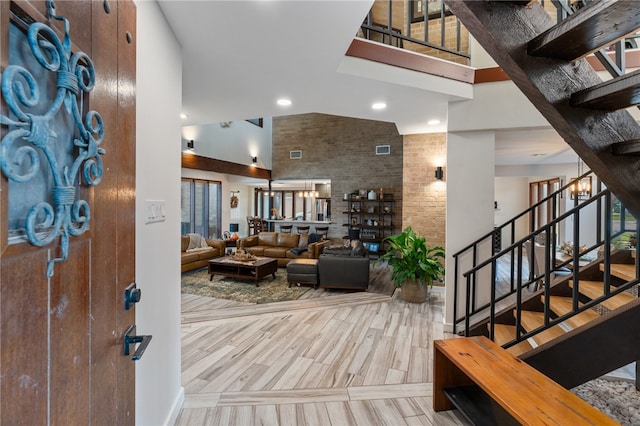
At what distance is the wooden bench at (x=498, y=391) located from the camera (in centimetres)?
139

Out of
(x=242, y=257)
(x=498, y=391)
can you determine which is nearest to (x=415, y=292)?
(x=498, y=391)

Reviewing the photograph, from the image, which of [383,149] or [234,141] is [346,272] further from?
[234,141]

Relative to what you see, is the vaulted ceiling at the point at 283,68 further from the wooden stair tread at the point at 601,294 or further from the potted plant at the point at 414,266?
the wooden stair tread at the point at 601,294

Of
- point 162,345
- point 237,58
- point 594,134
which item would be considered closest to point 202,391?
point 162,345

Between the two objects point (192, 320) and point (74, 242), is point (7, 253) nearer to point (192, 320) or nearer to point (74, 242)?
point (74, 242)

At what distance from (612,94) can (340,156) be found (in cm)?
846

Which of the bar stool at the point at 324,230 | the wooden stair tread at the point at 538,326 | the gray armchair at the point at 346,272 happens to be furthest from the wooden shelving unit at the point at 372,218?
the wooden stair tread at the point at 538,326

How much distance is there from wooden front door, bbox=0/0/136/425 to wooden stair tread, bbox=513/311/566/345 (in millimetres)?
2864

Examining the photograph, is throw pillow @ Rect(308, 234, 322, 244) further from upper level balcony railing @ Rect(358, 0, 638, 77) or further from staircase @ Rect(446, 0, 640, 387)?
staircase @ Rect(446, 0, 640, 387)

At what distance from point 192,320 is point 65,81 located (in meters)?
3.44

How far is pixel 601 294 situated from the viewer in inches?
94.1

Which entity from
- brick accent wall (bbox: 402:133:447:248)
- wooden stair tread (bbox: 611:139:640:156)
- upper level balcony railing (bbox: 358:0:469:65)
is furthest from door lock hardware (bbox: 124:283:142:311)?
brick accent wall (bbox: 402:133:447:248)

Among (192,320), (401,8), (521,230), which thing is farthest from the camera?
(521,230)

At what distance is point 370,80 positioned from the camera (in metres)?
2.78
